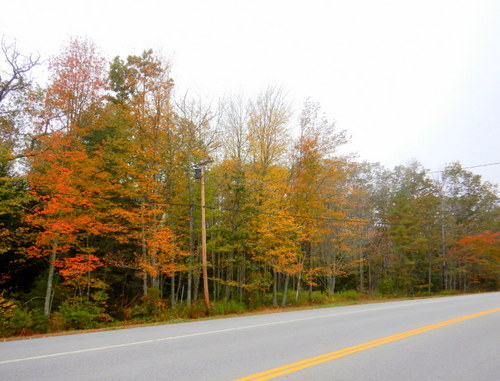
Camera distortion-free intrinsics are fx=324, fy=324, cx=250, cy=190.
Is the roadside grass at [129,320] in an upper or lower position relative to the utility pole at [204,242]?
lower

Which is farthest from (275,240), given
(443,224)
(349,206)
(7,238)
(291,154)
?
(443,224)

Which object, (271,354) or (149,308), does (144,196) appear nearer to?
(149,308)

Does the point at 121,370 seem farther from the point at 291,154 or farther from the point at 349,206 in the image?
the point at 349,206

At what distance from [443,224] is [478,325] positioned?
102 feet

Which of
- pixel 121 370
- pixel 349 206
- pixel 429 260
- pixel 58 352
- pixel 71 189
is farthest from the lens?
pixel 429 260

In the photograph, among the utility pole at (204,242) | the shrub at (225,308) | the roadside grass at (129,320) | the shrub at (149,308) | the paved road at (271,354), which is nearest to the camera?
the paved road at (271,354)

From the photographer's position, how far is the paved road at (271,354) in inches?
190

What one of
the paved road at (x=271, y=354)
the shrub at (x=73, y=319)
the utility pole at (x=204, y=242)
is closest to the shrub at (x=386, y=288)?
the utility pole at (x=204, y=242)

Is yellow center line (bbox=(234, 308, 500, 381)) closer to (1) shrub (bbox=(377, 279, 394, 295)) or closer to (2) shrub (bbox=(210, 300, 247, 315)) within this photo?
(2) shrub (bbox=(210, 300, 247, 315))

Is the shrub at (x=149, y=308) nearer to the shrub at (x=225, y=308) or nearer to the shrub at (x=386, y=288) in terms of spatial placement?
the shrub at (x=225, y=308)

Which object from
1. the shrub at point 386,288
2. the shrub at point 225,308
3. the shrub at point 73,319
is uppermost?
the shrub at point 73,319

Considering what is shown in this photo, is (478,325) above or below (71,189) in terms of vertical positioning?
below

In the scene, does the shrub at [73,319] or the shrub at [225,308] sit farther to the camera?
the shrub at [225,308]

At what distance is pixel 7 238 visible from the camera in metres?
14.7
